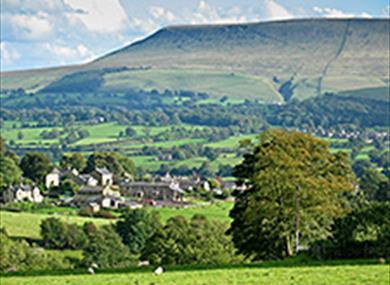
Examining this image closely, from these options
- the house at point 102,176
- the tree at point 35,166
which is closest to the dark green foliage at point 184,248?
the house at point 102,176

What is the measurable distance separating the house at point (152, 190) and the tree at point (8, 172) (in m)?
15.3

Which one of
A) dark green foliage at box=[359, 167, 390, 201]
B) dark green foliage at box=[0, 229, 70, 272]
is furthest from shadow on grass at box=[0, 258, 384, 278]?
dark green foliage at box=[359, 167, 390, 201]

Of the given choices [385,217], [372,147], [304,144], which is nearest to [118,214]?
[304,144]

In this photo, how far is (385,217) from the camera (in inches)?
1232

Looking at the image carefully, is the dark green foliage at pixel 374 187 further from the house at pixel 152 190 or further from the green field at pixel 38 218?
the house at pixel 152 190

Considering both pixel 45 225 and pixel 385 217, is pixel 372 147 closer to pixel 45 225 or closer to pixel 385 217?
pixel 45 225

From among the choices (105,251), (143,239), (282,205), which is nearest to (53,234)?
(143,239)

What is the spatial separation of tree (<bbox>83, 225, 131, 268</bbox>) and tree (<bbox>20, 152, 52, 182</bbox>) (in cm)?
4313

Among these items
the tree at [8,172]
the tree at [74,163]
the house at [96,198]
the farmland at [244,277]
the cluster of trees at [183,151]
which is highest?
the farmland at [244,277]

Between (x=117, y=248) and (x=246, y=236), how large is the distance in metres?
28.3

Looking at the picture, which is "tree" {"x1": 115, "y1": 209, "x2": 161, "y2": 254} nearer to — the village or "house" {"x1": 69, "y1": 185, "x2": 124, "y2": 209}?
the village

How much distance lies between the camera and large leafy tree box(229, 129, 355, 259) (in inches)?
1435

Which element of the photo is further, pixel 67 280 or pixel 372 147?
pixel 372 147

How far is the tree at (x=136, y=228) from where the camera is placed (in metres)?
73.4
